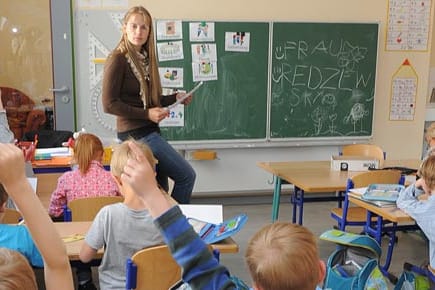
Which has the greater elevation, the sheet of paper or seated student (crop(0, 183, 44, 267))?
seated student (crop(0, 183, 44, 267))

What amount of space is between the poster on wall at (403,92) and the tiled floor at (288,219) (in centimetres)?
129

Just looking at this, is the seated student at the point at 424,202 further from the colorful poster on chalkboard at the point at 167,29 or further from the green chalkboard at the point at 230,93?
the colorful poster on chalkboard at the point at 167,29

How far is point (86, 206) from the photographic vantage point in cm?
273

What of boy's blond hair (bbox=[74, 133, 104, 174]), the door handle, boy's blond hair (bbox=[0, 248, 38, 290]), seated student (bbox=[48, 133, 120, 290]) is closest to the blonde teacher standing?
boy's blond hair (bbox=[74, 133, 104, 174])

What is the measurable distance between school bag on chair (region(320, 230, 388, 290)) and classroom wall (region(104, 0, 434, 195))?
2.56m

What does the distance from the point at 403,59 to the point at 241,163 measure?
2.15 m

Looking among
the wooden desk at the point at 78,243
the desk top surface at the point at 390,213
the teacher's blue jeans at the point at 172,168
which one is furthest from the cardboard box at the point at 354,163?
the wooden desk at the point at 78,243

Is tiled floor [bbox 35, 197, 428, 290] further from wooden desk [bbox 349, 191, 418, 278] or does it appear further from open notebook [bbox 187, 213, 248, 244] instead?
open notebook [bbox 187, 213, 248, 244]

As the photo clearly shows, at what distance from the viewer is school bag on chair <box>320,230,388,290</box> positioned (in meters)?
2.58

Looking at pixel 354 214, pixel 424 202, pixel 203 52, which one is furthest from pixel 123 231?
pixel 203 52

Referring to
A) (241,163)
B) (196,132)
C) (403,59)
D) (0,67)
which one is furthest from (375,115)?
(0,67)

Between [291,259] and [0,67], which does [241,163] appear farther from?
[291,259]

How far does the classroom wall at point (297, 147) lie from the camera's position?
203 inches

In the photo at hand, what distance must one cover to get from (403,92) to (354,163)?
6.90 ft
